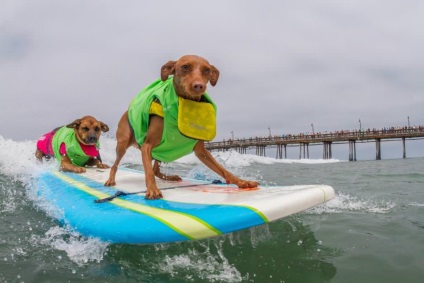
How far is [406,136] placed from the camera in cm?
3594

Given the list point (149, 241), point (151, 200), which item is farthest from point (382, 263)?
point (151, 200)

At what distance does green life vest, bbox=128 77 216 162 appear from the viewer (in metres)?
3.44

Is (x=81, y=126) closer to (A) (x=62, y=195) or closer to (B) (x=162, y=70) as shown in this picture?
(A) (x=62, y=195)

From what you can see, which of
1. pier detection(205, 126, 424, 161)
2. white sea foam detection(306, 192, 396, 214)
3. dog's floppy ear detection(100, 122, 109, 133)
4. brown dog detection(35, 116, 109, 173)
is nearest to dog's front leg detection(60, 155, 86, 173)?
brown dog detection(35, 116, 109, 173)

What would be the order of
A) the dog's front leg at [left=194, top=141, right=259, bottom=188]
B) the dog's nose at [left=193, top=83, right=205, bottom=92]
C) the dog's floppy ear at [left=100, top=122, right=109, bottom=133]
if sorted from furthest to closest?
the dog's floppy ear at [left=100, top=122, right=109, bottom=133]
the dog's front leg at [left=194, top=141, right=259, bottom=188]
the dog's nose at [left=193, top=83, right=205, bottom=92]

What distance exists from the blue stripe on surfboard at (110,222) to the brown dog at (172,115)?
1.43 feet

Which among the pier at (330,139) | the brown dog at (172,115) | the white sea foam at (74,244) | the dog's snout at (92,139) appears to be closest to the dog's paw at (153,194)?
the brown dog at (172,115)

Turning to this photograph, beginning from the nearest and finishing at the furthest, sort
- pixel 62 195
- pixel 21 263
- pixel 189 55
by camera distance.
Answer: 1. pixel 21 263
2. pixel 189 55
3. pixel 62 195

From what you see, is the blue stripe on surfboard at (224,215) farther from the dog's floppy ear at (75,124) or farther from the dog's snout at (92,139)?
the dog's floppy ear at (75,124)

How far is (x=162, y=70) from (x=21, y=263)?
200 cm

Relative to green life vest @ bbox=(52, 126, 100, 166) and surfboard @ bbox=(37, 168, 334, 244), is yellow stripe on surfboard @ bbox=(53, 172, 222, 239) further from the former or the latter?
green life vest @ bbox=(52, 126, 100, 166)

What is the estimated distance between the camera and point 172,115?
3441 mm

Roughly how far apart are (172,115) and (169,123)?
97mm

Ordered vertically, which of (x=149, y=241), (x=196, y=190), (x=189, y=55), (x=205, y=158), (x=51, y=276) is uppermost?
(x=189, y=55)
